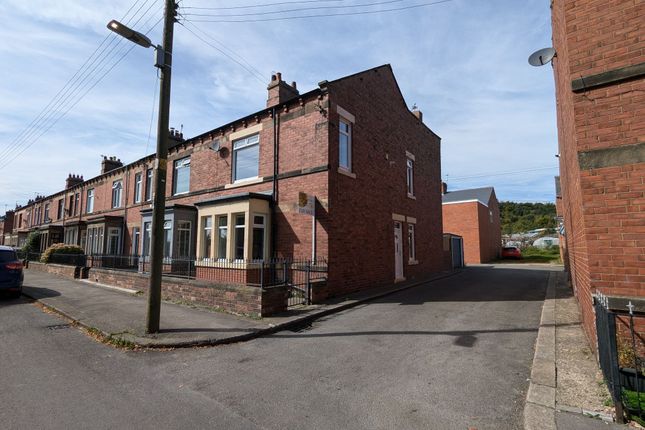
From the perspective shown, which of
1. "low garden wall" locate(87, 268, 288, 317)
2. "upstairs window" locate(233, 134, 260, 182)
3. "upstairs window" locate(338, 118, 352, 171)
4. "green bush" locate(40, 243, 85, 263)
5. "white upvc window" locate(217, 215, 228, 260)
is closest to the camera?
"low garden wall" locate(87, 268, 288, 317)

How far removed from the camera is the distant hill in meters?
67.1

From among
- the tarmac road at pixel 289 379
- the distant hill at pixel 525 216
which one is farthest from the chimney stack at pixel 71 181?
the distant hill at pixel 525 216

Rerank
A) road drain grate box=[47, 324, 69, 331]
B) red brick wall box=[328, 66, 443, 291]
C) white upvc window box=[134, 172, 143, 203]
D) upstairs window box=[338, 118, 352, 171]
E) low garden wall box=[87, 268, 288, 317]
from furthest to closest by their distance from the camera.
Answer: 1. white upvc window box=[134, 172, 143, 203]
2. upstairs window box=[338, 118, 352, 171]
3. red brick wall box=[328, 66, 443, 291]
4. low garden wall box=[87, 268, 288, 317]
5. road drain grate box=[47, 324, 69, 331]

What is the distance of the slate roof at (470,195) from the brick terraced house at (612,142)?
29.1m

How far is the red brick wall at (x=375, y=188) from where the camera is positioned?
1124 centimetres

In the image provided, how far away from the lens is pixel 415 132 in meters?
18.3

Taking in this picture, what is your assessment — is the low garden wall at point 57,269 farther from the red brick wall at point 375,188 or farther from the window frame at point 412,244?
the window frame at point 412,244

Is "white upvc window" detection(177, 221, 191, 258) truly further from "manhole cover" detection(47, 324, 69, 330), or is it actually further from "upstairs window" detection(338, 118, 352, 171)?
"upstairs window" detection(338, 118, 352, 171)

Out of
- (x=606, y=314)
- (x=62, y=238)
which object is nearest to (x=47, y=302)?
(x=606, y=314)

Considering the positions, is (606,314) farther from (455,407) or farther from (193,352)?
(193,352)

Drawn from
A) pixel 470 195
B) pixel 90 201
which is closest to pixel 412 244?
pixel 470 195

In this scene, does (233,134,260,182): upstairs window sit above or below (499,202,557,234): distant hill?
below

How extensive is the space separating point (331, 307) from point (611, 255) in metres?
6.20

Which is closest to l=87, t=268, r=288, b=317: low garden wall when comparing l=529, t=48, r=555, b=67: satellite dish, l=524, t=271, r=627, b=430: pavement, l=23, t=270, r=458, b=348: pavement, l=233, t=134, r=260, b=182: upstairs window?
l=23, t=270, r=458, b=348: pavement
